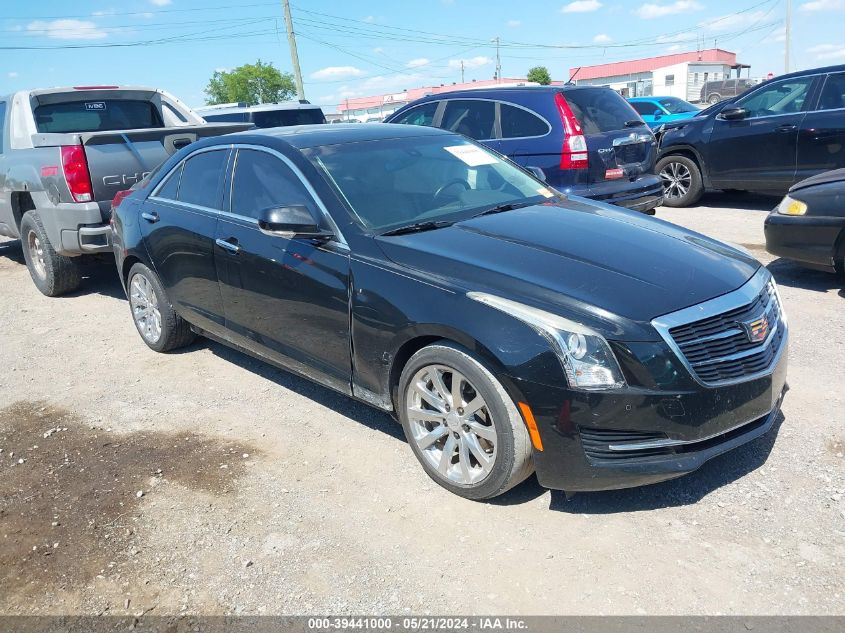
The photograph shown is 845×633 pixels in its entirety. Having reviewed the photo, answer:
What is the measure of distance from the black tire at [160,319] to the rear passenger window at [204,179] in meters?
0.75

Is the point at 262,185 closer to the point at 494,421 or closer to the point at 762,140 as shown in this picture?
the point at 494,421

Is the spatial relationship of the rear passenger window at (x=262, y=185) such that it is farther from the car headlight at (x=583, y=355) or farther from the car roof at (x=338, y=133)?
the car headlight at (x=583, y=355)

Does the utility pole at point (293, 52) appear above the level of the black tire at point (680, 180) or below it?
above

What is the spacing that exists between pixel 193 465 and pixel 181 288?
5.04 ft

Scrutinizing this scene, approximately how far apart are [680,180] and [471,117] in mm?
3808

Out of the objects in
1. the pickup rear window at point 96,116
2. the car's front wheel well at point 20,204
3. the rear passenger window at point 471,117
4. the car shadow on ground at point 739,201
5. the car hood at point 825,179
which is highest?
the pickup rear window at point 96,116

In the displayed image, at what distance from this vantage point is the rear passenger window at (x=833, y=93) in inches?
330

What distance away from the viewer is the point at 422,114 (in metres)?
8.74

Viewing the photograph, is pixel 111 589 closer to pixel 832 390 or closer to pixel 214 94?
pixel 832 390

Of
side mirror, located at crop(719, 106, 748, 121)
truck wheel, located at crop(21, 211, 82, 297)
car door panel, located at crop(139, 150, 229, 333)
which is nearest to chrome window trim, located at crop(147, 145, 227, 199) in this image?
car door panel, located at crop(139, 150, 229, 333)

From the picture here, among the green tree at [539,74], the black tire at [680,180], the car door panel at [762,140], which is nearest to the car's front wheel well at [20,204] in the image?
the black tire at [680,180]

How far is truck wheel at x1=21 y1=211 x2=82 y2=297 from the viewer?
23.1ft

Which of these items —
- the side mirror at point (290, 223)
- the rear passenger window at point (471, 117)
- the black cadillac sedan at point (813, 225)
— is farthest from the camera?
the rear passenger window at point (471, 117)

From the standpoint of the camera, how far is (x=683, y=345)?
286cm
